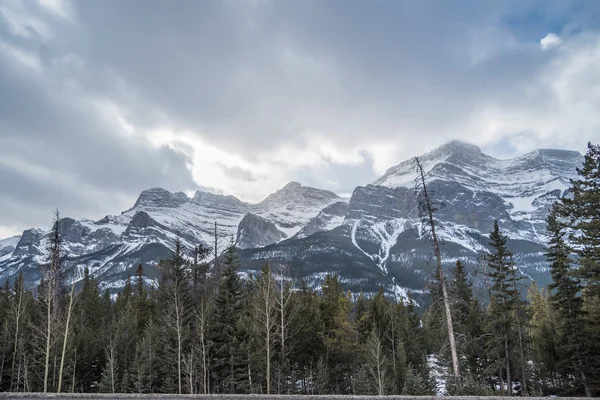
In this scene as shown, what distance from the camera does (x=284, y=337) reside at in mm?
31781

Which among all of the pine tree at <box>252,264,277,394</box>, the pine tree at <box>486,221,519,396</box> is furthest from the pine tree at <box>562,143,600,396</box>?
the pine tree at <box>252,264,277,394</box>

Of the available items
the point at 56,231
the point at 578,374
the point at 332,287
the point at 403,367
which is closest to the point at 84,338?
the point at 56,231

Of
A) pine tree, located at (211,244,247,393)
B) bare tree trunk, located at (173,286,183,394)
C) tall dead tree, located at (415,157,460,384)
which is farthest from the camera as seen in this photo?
pine tree, located at (211,244,247,393)

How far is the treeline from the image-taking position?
28.6 m

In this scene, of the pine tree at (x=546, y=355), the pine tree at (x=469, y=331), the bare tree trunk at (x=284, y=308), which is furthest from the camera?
the pine tree at (x=546, y=355)

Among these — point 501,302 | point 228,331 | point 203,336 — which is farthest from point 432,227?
point 203,336

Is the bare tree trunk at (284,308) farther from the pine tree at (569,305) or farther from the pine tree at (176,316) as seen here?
the pine tree at (569,305)

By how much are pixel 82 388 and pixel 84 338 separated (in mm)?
4825

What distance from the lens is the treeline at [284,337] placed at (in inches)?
1127

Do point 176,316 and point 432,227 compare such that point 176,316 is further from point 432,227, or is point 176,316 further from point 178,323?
point 432,227

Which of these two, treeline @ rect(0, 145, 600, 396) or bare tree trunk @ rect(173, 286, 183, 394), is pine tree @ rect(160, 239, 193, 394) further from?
treeline @ rect(0, 145, 600, 396)

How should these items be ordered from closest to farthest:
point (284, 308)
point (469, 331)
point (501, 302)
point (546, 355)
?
point (284, 308) → point (501, 302) → point (546, 355) → point (469, 331)

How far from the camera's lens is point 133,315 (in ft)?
154

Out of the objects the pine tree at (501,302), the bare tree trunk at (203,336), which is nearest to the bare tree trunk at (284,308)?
the bare tree trunk at (203,336)
